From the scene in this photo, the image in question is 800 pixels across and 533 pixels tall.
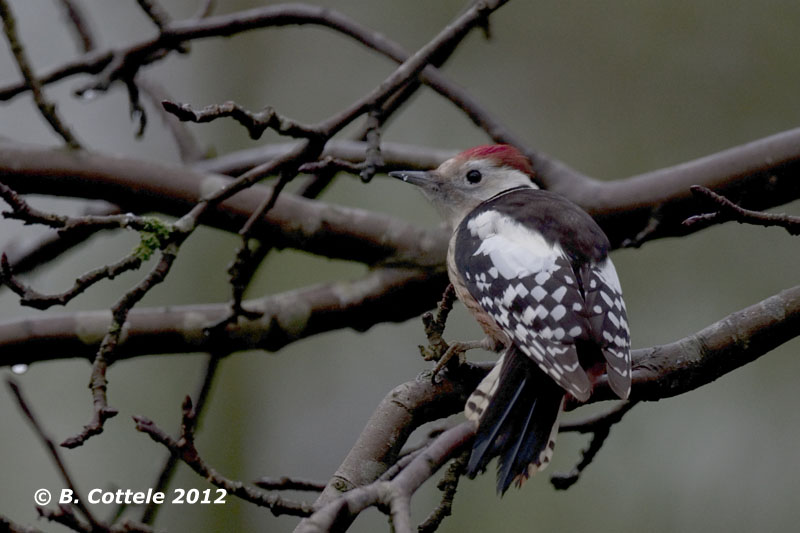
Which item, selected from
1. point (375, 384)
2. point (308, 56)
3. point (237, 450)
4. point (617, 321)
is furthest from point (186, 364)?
point (617, 321)

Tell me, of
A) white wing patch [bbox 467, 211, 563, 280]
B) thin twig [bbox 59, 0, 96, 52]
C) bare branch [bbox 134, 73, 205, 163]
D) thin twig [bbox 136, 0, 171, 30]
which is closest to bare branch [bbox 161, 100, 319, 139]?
white wing patch [bbox 467, 211, 563, 280]

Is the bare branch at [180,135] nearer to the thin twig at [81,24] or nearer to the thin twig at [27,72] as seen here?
the thin twig at [81,24]

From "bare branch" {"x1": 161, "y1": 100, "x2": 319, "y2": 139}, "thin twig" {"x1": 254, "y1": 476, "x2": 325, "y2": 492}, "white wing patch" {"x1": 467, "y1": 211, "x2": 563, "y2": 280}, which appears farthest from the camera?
"white wing patch" {"x1": 467, "y1": 211, "x2": 563, "y2": 280}

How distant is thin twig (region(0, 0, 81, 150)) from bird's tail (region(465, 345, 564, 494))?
1.60 m

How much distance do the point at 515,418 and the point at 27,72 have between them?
5.82 ft

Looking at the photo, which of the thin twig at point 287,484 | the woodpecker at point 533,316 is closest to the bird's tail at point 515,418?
the woodpecker at point 533,316

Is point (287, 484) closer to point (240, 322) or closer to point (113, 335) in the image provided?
point (113, 335)

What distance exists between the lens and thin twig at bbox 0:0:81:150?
255 cm

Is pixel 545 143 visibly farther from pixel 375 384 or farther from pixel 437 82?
pixel 437 82

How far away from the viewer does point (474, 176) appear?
3.27 meters

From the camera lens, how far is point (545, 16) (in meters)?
6.86

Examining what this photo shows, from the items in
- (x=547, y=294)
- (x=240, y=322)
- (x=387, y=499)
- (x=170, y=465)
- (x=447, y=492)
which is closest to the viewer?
(x=387, y=499)

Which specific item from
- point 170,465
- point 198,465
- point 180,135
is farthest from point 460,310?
point 198,465

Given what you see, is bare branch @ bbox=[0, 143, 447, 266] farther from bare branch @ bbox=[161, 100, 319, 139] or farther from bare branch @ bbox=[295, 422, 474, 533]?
bare branch @ bbox=[295, 422, 474, 533]
